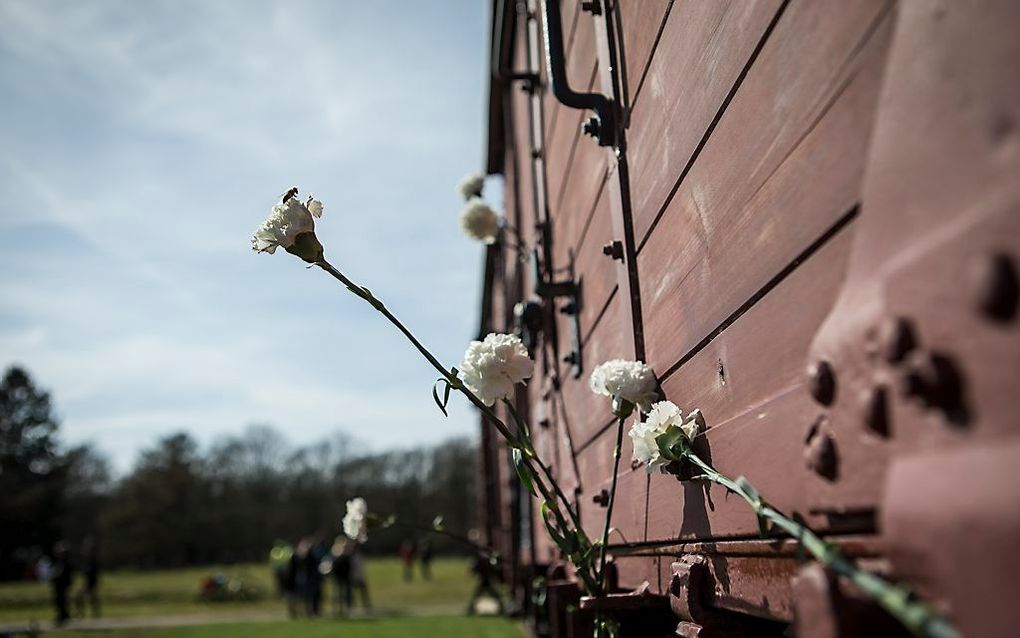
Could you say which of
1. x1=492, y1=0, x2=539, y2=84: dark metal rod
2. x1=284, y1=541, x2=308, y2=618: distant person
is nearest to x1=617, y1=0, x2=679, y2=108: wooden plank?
x1=492, y1=0, x2=539, y2=84: dark metal rod

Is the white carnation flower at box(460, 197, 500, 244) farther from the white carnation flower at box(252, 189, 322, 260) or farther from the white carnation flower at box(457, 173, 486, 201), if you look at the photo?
the white carnation flower at box(252, 189, 322, 260)

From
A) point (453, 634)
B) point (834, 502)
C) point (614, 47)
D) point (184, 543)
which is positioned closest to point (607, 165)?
point (614, 47)

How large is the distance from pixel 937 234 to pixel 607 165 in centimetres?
151

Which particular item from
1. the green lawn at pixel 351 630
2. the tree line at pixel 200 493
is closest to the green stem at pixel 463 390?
the green lawn at pixel 351 630

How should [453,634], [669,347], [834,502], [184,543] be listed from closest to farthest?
[834,502]
[669,347]
[453,634]
[184,543]

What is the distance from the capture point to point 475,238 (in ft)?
13.0

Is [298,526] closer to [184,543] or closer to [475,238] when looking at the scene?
[184,543]

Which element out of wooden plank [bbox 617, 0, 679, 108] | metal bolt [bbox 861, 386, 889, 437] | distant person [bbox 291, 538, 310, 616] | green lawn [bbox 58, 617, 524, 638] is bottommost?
green lawn [bbox 58, 617, 524, 638]

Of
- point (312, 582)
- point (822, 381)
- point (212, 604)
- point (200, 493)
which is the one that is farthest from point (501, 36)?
point (200, 493)

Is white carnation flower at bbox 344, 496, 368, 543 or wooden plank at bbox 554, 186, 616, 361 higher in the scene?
wooden plank at bbox 554, 186, 616, 361

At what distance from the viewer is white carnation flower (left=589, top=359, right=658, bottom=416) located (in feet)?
5.56

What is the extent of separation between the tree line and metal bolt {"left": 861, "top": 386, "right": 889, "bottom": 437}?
154 ft

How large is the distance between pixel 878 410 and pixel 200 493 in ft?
194

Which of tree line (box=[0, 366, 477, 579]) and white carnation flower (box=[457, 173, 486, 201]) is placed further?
tree line (box=[0, 366, 477, 579])
